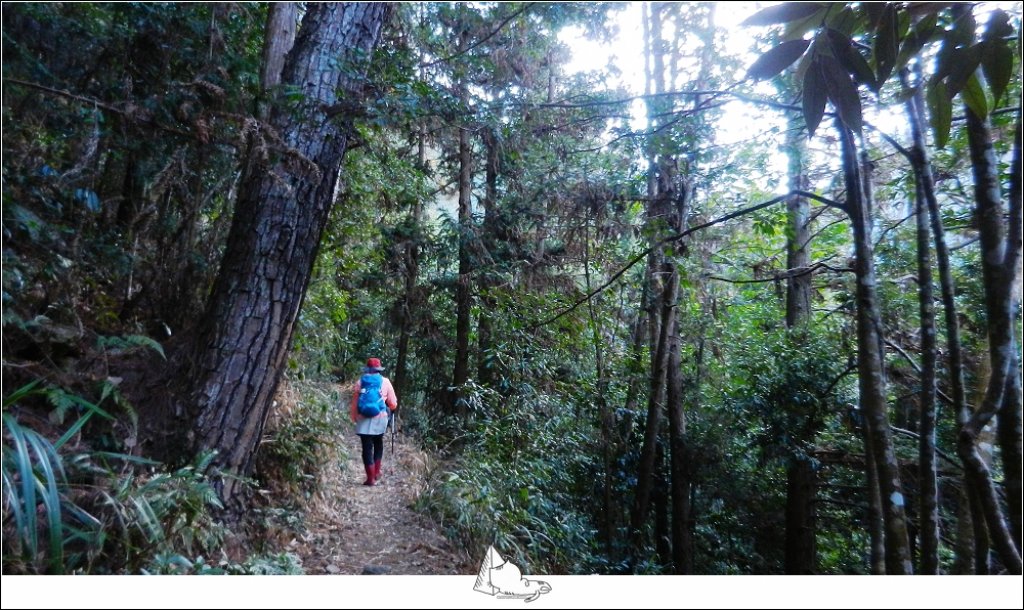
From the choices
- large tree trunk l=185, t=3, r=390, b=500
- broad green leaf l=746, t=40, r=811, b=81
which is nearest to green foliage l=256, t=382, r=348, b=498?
large tree trunk l=185, t=3, r=390, b=500

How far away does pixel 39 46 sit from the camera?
7.92ft

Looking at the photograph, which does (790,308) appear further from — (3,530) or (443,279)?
(3,530)

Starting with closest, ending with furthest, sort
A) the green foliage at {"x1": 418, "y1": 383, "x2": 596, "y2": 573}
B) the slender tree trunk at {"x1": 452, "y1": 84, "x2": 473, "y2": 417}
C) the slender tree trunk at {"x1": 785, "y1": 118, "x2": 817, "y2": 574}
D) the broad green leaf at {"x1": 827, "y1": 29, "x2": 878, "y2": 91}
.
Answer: the broad green leaf at {"x1": 827, "y1": 29, "x2": 878, "y2": 91} < the green foliage at {"x1": 418, "y1": 383, "x2": 596, "y2": 573} < the slender tree trunk at {"x1": 785, "y1": 118, "x2": 817, "y2": 574} < the slender tree trunk at {"x1": 452, "y1": 84, "x2": 473, "y2": 417}

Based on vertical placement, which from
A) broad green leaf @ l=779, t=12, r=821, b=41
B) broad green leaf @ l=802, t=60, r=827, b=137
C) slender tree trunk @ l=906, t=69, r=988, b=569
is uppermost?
broad green leaf @ l=779, t=12, r=821, b=41

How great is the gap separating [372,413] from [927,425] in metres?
3.80

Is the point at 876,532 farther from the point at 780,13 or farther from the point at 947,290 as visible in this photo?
the point at 780,13

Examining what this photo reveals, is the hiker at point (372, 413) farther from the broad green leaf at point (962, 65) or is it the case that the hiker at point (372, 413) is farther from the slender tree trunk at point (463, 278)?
the broad green leaf at point (962, 65)

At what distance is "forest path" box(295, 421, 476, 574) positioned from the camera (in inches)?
99.9

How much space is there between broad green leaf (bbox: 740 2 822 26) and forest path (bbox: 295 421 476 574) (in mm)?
2111

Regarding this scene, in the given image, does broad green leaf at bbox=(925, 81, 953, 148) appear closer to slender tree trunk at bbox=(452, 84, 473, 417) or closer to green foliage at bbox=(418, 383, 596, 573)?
green foliage at bbox=(418, 383, 596, 573)

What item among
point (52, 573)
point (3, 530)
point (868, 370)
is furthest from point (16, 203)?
point (868, 370)

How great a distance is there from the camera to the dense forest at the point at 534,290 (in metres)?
2.02

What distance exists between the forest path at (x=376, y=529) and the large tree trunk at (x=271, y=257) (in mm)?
592

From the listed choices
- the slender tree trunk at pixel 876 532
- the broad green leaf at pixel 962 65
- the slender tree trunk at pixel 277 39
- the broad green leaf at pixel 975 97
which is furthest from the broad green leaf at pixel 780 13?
the slender tree trunk at pixel 277 39
